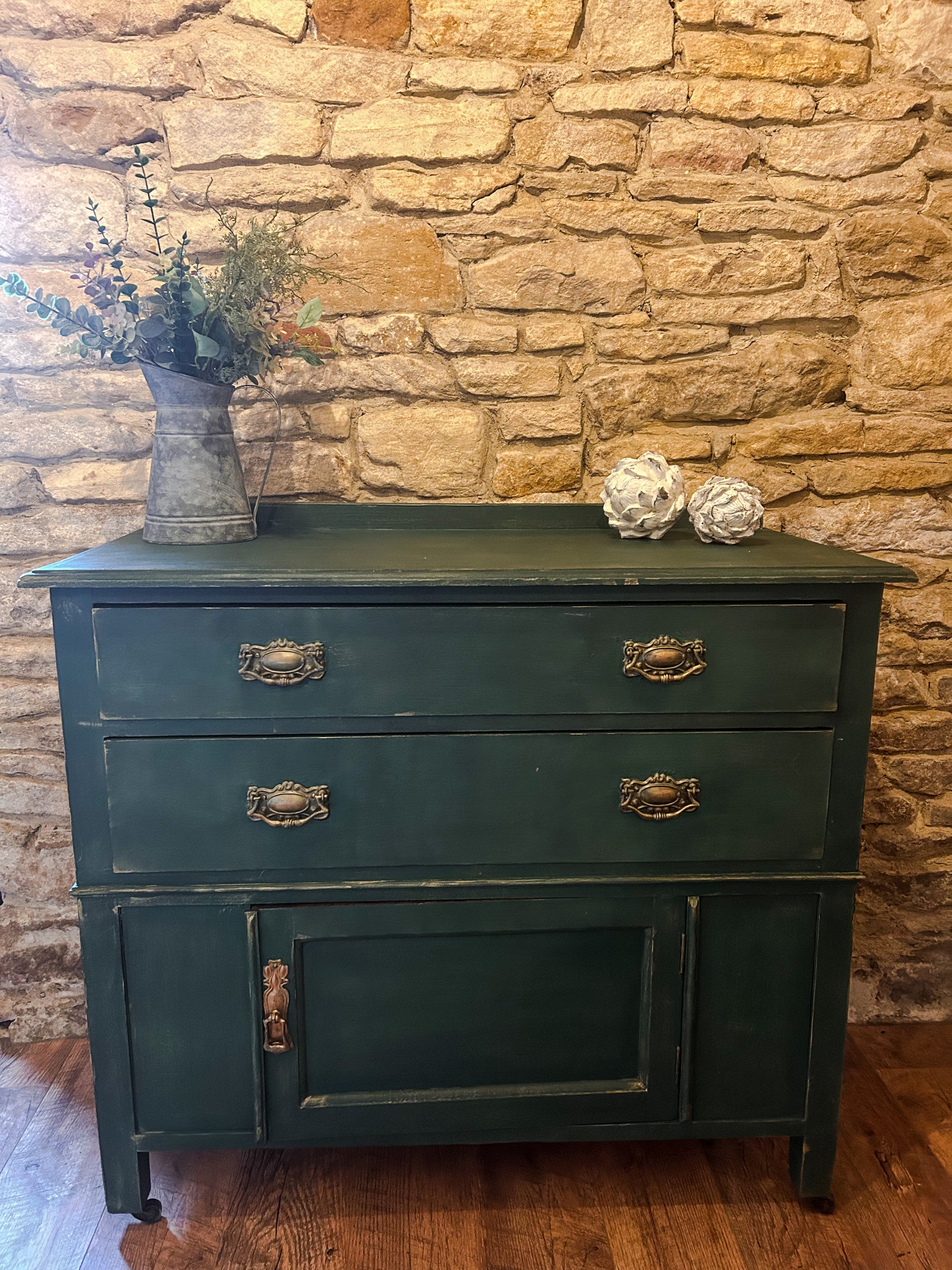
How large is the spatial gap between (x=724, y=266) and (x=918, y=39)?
58cm

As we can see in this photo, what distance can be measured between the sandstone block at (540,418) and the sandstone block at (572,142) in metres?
0.47

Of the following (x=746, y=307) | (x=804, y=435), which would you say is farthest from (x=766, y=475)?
(x=746, y=307)

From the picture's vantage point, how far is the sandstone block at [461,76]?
1.84 metres

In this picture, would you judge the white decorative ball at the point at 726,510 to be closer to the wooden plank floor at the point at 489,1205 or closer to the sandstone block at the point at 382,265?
the sandstone block at the point at 382,265

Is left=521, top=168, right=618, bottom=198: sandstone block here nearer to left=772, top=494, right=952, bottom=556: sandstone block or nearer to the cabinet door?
left=772, top=494, right=952, bottom=556: sandstone block

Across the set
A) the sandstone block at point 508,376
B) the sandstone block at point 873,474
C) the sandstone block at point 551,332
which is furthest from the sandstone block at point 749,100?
the sandstone block at point 873,474

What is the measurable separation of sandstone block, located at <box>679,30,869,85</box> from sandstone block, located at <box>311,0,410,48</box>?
569 millimetres

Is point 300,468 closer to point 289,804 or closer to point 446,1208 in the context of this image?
point 289,804

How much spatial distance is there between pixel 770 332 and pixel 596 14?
72cm

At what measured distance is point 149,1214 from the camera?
159cm

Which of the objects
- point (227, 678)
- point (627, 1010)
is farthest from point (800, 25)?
point (627, 1010)

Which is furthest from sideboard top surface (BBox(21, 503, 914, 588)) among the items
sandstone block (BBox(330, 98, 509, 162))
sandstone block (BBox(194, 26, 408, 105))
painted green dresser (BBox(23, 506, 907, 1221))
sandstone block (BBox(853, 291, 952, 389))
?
sandstone block (BBox(194, 26, 408, 105))

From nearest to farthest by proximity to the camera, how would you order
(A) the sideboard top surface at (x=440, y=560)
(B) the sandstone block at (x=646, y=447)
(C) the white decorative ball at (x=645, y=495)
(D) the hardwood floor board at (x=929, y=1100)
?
1. (A) the sideboard top surface at (x=440, y=560)
2. (C) the white decorative ball at (x=645, y=495)
3. (D) the hardwood floor board at (x=929, y=1100)
4. (B) the sandstone block at (x=646, y=447)

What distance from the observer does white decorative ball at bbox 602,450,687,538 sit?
168 centimetres
